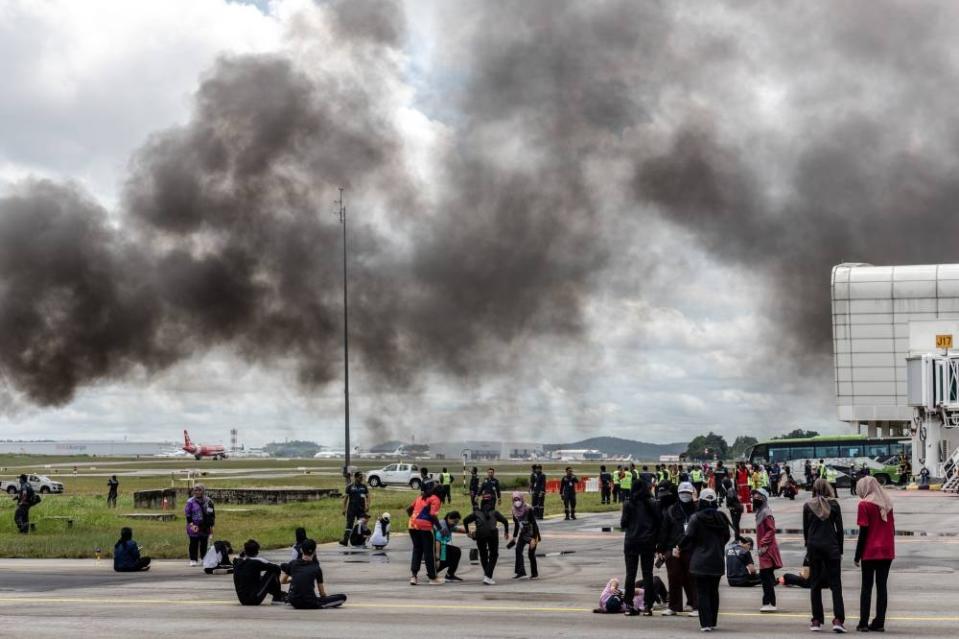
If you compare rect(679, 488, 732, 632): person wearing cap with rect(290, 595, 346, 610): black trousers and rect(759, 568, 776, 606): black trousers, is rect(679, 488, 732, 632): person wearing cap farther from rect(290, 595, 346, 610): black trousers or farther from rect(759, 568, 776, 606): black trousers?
rect(290, 595, 346, 610): black trousers

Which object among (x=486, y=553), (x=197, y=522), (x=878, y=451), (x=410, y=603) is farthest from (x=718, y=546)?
(x=878, y=451)

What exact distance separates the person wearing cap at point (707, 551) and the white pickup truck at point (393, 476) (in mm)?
55096

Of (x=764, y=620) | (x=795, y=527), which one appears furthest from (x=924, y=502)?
(x=764, y=620)

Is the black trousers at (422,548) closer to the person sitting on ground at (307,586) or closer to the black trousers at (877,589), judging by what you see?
the person sitting on ground at (307,586)

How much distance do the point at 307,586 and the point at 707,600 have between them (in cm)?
577

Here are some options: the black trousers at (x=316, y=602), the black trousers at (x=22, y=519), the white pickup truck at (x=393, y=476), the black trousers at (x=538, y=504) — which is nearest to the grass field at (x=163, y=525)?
the black trousers at (x=22, y=519)

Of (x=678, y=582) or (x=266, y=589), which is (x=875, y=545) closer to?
(x=678, y=582)

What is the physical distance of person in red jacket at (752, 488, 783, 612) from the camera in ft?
51.4

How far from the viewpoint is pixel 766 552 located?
16156 mm

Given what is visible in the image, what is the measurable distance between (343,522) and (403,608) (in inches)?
822

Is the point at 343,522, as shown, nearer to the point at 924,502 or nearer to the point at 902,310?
the point at 924,502

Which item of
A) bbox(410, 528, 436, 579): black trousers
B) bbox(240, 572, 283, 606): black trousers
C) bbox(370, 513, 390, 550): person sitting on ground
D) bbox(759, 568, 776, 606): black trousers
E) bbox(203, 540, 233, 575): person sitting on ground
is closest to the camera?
bbox(759, 568, 776, 606): black trousers

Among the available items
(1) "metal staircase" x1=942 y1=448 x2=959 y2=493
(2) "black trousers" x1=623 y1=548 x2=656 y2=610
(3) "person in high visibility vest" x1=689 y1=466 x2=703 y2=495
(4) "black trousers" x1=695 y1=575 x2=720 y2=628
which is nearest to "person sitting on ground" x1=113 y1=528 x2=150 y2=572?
(2) "black trousers" x1=623 y1=548 x2=656 y2=610

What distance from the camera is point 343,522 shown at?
36781 millimetres
